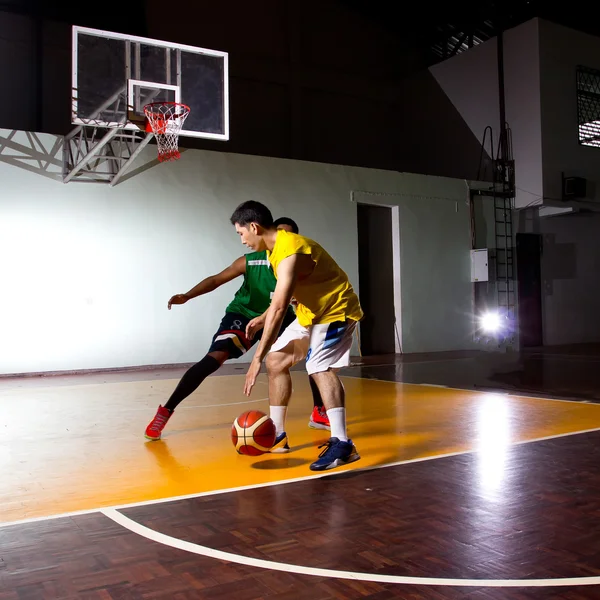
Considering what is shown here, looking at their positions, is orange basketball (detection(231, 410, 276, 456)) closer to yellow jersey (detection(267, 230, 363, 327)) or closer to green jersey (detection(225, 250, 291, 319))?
yellow jersey (detection(267, 230, 363, 327))

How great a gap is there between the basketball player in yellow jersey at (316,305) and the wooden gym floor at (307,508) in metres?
0.31

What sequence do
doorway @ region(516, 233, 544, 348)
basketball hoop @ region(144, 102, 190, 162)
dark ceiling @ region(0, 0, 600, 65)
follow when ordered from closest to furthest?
basketball hoop @ region(144, 102, 190, 162)
dark ceiling @ region(0, 0, 600, 65)
doorway @ region(516, 233, 544, 348)

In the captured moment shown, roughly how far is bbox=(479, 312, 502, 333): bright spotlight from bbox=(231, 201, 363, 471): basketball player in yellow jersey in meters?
11.7

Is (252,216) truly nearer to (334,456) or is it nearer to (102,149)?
(334,456)

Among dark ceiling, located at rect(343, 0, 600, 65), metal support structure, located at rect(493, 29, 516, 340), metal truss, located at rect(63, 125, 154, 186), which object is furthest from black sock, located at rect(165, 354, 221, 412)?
dark ceiling, located at rect(343, 0, 600, 65)

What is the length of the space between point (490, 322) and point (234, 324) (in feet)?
36.8

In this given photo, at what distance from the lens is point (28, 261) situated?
1017 centimetres

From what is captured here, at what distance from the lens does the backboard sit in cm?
911

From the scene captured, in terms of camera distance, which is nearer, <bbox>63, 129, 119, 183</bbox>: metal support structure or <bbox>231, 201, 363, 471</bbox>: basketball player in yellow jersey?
<bbox>231, 201, 363, 471</bbox>: basketball player in yellow jersey

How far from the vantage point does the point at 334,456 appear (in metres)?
3.67

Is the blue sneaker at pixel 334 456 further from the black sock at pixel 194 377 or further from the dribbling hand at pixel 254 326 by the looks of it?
the black sock at pixel 194 377

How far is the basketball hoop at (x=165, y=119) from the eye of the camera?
9.26 meters

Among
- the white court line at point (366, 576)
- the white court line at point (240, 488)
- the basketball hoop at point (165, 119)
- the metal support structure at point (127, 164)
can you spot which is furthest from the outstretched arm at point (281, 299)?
the metal support structure at point (127, 164)

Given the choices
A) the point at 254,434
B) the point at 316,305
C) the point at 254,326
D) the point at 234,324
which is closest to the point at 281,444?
the point at 254,434
